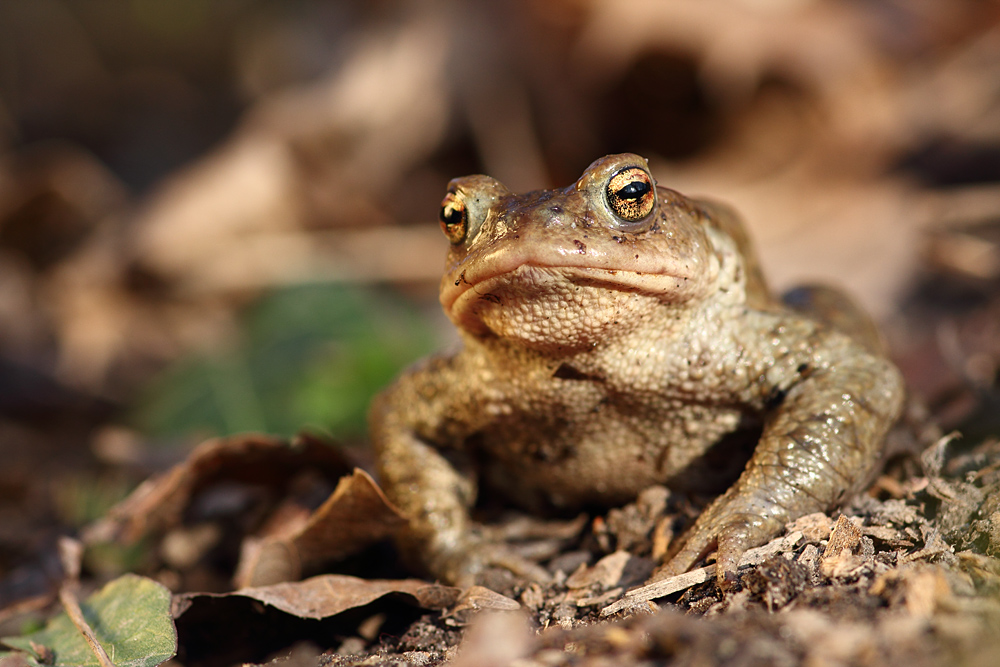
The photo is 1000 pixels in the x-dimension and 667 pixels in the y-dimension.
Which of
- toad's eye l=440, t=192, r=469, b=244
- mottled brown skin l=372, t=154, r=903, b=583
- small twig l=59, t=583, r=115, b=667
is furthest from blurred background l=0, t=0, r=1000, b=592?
toad's eye l=440, t=192, r=469, b=244

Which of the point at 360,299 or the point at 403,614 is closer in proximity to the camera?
the point at 403,614

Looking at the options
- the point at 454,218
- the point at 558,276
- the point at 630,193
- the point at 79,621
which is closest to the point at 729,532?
the point at 558,276

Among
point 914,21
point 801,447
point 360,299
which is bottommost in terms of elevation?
point 801,447

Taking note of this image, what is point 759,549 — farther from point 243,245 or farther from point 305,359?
point 243,245

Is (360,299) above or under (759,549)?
above

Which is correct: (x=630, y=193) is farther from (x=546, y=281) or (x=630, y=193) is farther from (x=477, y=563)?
(x=477, y=563)

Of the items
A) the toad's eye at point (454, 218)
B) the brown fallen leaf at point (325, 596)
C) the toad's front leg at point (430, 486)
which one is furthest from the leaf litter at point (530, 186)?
the toad's eye at point (454, 218)

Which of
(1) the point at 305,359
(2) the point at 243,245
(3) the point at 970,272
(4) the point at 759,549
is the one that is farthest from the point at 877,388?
(2) the point at 243,245
